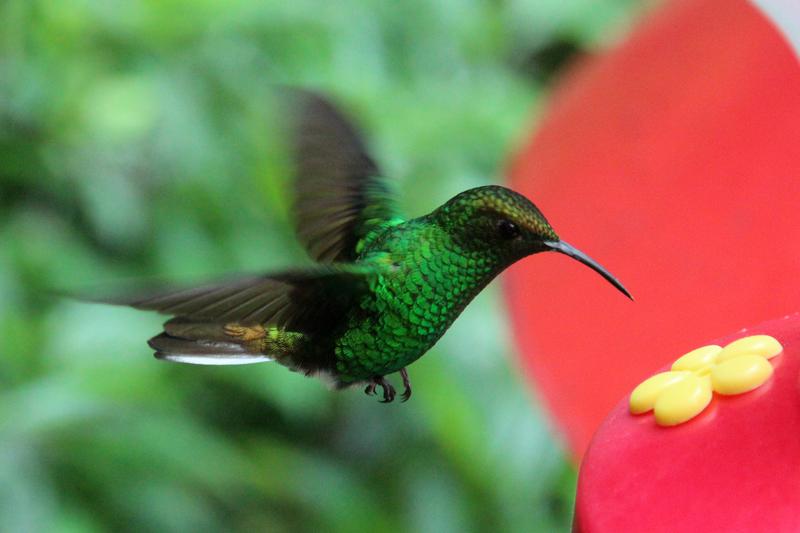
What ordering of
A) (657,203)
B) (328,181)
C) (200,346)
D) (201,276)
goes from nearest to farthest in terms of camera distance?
1. (200,346)
2. (328,181)
3. (657,203)
4. (201,276)

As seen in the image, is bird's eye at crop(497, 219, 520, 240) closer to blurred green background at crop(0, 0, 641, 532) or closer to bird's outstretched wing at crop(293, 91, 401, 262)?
bird's outstretched wing at crop(293, 91, 401, 262)

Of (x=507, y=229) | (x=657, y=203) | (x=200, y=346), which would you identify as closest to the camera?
(x=507, y=229)

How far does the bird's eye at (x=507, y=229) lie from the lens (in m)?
0.83

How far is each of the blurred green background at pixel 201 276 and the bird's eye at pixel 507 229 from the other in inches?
34.1

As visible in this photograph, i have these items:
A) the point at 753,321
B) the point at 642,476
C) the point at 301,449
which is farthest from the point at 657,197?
the point at 301,449

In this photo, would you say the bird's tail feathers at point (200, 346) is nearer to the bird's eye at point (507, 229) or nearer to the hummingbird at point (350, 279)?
the hummingbird at point (350, 279)

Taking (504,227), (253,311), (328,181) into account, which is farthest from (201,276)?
(504,227)

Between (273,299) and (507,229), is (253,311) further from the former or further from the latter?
(507,229)

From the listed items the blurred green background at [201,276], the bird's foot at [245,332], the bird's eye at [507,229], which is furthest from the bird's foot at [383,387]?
the blurred green background at [201,276]

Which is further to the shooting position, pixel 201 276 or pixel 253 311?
pixel 201 276

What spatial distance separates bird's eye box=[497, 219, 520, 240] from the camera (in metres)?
0.83

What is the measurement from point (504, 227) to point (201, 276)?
927 mm

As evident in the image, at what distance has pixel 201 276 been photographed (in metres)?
1.71

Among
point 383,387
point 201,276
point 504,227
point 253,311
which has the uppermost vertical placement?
point 504,227
